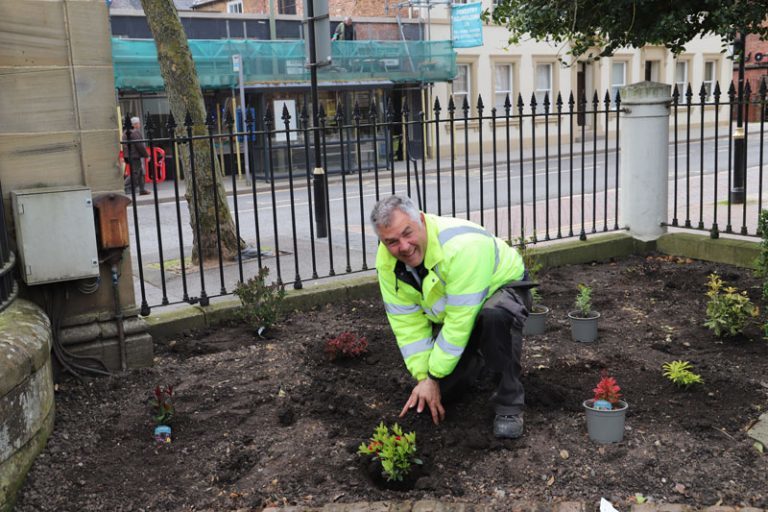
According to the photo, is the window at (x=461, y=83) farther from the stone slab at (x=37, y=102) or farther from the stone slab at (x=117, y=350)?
the stone slab at (x=37, y=102)

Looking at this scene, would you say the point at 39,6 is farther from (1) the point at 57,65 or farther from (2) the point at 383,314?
(2) the point at 383,314

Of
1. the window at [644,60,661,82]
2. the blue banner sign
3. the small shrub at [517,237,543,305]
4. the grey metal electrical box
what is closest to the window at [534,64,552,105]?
the window at [644,60,661,82]

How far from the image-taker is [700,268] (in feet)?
24.3

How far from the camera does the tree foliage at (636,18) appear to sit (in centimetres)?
705

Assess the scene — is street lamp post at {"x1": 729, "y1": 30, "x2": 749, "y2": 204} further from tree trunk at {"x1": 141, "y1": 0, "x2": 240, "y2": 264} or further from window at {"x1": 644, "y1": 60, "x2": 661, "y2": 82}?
window at {"x1": 644, "y1": 60, "x2": 661, "y2": 82}

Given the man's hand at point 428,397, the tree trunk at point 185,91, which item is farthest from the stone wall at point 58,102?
the tree trunk at point 185,91

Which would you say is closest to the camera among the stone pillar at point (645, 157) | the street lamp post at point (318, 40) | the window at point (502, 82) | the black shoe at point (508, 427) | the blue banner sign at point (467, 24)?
the black shoe at point (508, 427)

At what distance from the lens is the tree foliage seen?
7051 mm

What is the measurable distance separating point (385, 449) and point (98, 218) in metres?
2.45

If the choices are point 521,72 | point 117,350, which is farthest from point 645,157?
point 521,72

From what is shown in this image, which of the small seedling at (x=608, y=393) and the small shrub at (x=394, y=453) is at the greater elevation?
the small seedling at (x=608, y=393)

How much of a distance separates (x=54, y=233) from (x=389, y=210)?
7.02ft

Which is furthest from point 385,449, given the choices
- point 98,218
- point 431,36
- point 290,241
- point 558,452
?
point 431,36

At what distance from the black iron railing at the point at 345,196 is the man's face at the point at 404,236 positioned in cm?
215
